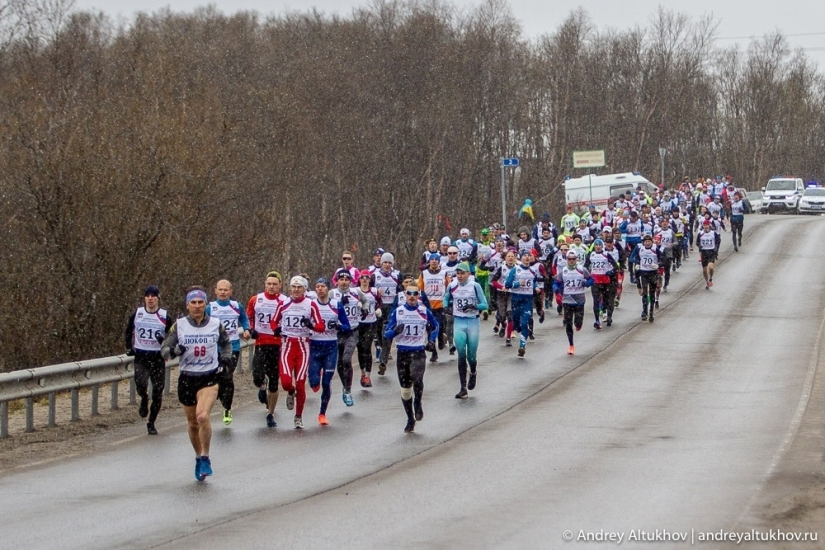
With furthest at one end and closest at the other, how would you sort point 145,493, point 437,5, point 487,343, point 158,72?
point 437,5 → point 158,72 → point 487,343 → point 145,493

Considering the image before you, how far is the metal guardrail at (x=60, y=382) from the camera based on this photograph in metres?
15.9

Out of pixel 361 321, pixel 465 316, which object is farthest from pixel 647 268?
pixel 465 316

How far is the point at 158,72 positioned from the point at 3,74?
872 cm

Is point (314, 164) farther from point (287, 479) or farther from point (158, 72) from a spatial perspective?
point (287, 479)

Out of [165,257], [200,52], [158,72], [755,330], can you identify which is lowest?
[755,330]

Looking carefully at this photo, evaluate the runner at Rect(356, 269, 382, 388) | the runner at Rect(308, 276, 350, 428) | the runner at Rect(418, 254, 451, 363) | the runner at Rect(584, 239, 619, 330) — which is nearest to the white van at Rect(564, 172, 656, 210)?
the runner at Rect(584, 239, 619, 330)

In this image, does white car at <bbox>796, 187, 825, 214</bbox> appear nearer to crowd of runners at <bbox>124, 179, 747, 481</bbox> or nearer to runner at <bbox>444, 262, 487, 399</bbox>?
crowd of runners at <bbox>124, 179, 747, 481</bbox>

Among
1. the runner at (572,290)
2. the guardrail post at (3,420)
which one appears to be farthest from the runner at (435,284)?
the guardrail post at (3,420)

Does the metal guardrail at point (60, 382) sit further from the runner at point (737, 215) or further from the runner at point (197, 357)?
the runner at point (737, 215)

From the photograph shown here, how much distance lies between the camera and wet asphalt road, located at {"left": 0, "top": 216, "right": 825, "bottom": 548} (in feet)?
33.8

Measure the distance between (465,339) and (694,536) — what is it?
9555 mm

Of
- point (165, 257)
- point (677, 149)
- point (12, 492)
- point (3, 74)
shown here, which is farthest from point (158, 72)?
point (677, 149)

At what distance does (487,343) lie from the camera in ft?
87.0

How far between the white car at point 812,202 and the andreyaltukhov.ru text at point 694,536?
2383 inches
